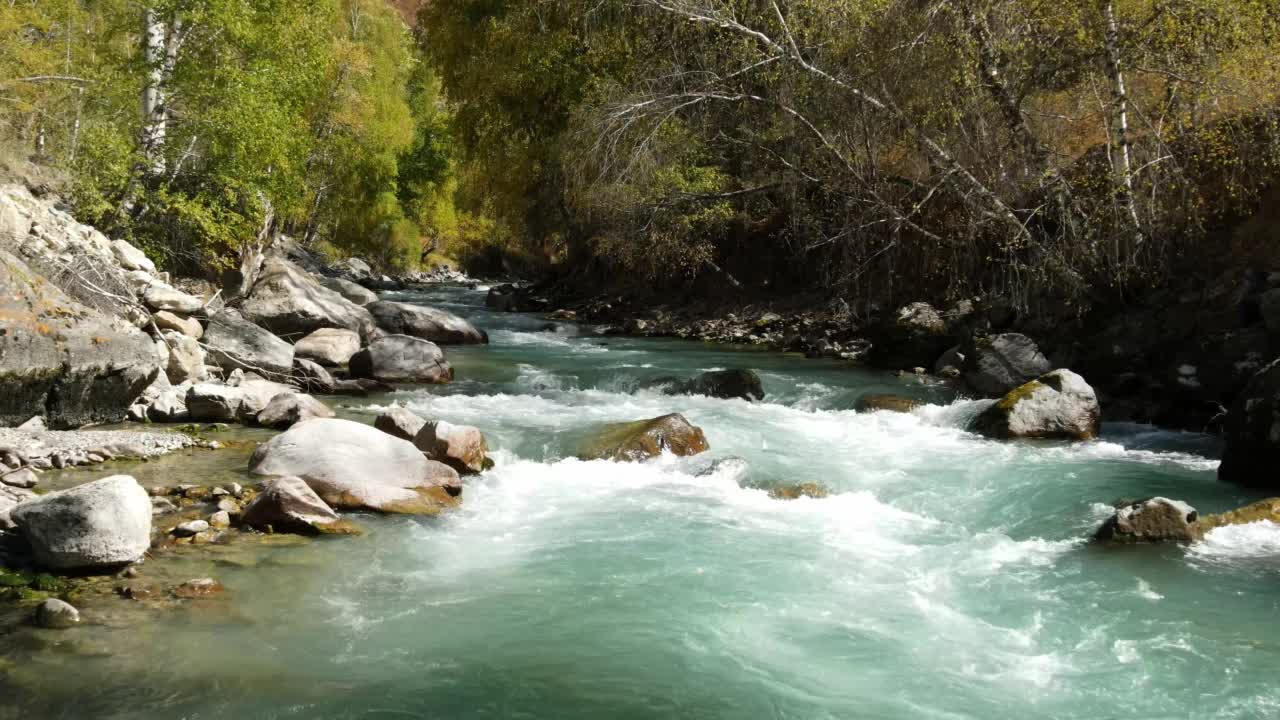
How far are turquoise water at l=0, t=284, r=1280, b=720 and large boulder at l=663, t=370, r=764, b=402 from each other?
3.72 m

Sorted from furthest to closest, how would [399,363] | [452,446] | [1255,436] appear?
[399,363] < [452,446] < [1255,436]

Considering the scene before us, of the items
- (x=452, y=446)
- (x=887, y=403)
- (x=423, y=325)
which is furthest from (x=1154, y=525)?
(x=423, y=325)

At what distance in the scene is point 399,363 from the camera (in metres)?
14.3

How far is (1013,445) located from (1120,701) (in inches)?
243

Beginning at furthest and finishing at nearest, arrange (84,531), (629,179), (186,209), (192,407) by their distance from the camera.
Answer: (629,179) < (186,209) < (192,407) < (84,531)

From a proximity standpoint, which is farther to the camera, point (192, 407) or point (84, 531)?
point (192, 407)

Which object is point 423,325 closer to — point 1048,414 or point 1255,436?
point 1048,414

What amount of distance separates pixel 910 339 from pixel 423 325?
1001 centimetres

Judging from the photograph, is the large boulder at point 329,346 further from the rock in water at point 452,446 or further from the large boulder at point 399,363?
the rock in water at point 452,446

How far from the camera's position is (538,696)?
477 centimetres

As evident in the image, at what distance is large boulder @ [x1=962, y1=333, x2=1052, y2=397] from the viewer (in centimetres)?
1342

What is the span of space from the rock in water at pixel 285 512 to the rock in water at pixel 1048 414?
7874 mm

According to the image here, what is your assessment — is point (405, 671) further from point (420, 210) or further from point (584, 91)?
point (420, 210)

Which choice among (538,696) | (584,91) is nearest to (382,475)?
(538,696)
